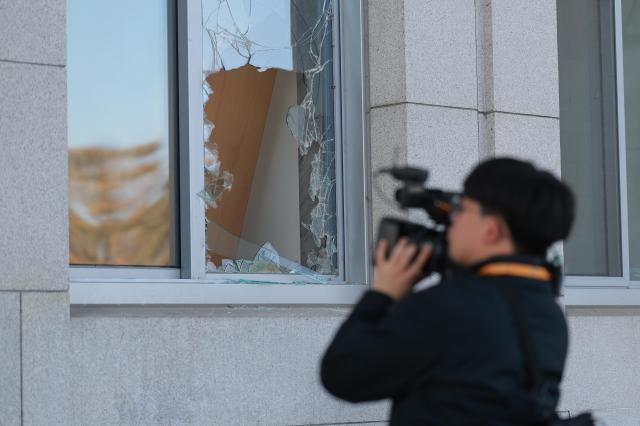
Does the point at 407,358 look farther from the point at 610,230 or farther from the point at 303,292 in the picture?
the point at 610,230

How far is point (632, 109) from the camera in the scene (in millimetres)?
9125

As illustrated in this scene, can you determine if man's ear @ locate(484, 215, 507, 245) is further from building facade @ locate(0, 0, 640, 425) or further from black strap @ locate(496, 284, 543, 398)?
building facade @ locate(0, 0, 640, 425)

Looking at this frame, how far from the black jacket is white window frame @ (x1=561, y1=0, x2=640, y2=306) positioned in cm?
493

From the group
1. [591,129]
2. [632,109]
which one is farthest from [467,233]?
[632,109]

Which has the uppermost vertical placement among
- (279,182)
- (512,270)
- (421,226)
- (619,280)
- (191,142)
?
(191,142)

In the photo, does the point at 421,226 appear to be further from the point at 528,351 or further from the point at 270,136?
the point at 270,136

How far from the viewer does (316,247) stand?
706 cm

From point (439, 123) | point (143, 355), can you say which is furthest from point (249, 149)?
point (143, 355)

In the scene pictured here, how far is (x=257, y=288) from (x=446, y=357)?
3.72 m

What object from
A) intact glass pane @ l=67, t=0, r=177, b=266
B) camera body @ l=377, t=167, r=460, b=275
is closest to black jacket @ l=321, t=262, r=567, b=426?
camera body @ l=377, t=167, r=460, b=275

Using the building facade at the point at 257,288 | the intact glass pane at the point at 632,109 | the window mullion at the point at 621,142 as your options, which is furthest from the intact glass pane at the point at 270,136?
Result: the intact glass pane at the point at 632,109

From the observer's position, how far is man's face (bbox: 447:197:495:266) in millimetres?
2951

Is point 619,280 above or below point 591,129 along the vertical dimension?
below

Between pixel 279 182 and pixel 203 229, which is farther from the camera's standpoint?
pixel 279 182
